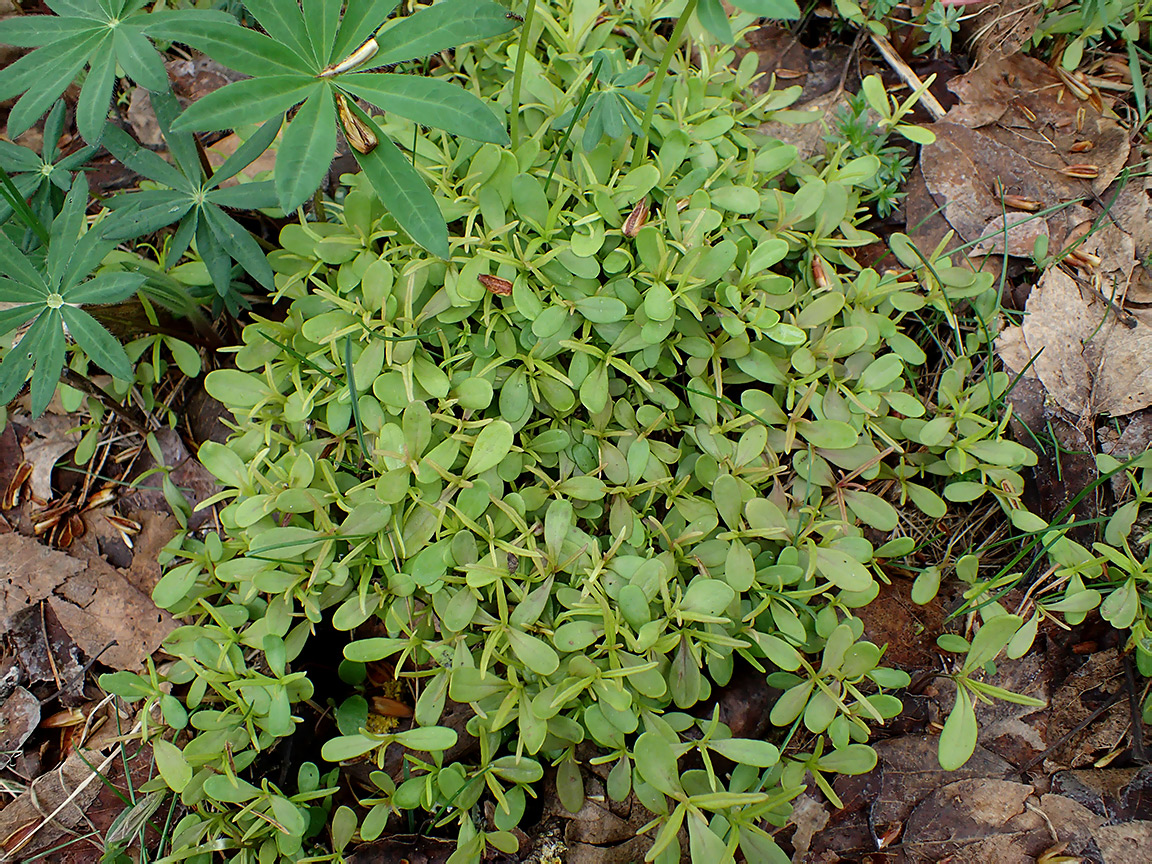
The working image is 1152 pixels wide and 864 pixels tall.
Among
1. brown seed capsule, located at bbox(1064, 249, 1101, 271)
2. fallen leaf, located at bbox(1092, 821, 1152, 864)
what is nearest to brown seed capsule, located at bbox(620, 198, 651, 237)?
brown seed capsule, located at bbox(1064, 249, 1101, 271)

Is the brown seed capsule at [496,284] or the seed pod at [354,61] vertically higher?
the seed pod at [354,61]

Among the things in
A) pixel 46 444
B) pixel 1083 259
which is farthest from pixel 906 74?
pixel 46 444

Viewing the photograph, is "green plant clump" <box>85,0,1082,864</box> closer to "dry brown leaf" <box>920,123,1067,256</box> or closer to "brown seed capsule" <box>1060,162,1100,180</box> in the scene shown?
"dry brown leaf" <box>920,123,1067,256</box>

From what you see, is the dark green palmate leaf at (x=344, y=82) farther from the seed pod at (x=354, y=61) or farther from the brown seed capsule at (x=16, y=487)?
the brown seed capsule at (x=16, y=487)

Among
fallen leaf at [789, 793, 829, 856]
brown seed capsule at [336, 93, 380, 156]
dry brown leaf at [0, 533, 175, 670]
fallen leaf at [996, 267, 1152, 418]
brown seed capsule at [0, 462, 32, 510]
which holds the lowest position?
fallen leaf at [789, 793, 829, 856]

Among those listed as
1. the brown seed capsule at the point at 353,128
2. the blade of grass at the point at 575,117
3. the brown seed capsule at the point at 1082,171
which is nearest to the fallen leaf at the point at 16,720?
the brown seed capsule at the point at 353,128
